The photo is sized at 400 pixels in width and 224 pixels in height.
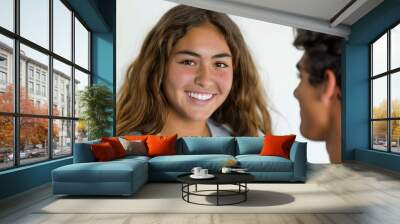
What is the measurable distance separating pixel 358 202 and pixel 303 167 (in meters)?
1.41

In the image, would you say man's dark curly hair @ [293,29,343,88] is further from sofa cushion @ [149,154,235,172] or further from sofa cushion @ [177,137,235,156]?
sofa cushion @ [149,154,235,172]

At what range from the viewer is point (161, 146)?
6.61 m

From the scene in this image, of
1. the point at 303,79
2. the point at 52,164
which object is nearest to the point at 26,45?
the point at 52,164

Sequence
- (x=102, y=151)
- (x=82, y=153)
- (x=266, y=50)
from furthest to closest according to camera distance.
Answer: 1. (x=266, y=50)
2. (x=102, y=151)
3. (x=82, y=153)

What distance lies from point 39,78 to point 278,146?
157 inches

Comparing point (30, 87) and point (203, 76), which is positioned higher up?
point (203, 76)

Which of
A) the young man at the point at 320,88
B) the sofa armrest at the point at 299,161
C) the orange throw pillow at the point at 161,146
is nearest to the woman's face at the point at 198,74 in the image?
the orange throw pillow at the point at 161,146

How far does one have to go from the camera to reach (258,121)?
8.30 m

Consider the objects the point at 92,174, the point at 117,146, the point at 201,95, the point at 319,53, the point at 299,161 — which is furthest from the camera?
the point at 319,53

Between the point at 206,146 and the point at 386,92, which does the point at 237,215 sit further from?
the point at 386,92

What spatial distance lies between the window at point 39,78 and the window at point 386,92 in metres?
6.41

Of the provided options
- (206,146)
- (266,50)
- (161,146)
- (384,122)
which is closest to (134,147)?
(161,146)

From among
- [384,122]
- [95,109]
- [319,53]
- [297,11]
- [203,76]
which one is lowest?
[384,122]

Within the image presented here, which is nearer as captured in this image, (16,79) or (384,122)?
(16,79)
